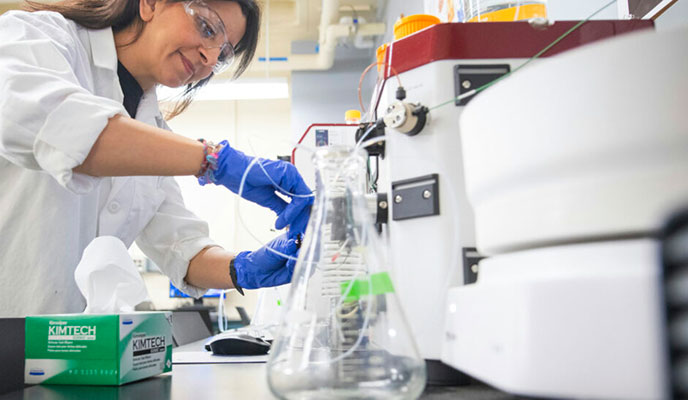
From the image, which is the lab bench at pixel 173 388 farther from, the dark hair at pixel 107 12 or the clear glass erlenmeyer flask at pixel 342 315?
the dark hair at pixel 107 12

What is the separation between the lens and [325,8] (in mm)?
3967

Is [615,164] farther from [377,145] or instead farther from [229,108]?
[229,108]

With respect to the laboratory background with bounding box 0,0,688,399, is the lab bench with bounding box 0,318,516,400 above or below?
below

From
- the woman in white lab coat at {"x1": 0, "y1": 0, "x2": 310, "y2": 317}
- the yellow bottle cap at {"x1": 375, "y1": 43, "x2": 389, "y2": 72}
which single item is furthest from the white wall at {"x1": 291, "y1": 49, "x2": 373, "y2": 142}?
the yellow bottle cap at {"x1": 375, "y1": 43, "x2": 389, "y2": 72}

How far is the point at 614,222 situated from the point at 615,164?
0.14 ft

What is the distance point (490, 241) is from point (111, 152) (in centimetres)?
68

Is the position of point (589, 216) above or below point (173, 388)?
above

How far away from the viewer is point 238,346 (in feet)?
3.74

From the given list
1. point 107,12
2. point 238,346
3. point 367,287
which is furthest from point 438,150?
point 107,12

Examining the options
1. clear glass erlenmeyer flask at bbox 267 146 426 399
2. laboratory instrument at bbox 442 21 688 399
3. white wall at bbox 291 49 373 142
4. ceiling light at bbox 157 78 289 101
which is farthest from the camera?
white wall at bbox 291 49 373 142

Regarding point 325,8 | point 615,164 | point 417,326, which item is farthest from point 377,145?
point 325,8

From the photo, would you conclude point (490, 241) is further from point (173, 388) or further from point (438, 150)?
point (173, 388)

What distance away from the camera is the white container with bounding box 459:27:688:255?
331 millimetres

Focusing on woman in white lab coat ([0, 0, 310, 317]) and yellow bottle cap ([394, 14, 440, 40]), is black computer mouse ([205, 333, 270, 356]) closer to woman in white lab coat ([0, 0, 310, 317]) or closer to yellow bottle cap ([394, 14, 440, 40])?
woman in white lab coat ([0, 0, 310, 317])
